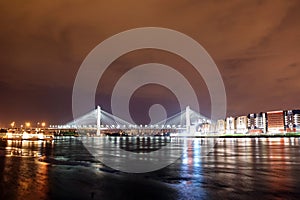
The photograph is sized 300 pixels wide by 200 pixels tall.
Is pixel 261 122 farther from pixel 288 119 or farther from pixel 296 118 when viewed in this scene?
pixel 296 118

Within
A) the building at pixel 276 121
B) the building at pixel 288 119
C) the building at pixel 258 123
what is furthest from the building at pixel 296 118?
the building at pixel 258 123

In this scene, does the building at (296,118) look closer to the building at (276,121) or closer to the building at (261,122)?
the building at (276,121)

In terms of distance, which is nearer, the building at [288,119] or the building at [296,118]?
the building at [296,118]

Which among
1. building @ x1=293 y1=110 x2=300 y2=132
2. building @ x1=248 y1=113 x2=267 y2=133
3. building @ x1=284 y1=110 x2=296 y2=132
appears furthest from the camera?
building @ x1=248 y1=113 x2=267 y2=133

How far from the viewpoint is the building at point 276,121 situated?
574 ft

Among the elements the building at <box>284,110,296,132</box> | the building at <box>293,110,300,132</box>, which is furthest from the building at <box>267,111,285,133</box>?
the building at <box>293,110,300,132</box>

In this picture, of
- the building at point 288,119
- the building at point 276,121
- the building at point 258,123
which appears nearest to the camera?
the building at point 288,119

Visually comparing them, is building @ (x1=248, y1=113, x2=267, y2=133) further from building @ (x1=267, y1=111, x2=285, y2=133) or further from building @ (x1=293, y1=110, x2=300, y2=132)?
building @ (x1=293, y1=110, x2=300, y2=132)

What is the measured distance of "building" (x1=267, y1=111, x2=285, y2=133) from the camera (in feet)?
574

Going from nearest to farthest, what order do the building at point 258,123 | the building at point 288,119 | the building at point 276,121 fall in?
the building at point 288,119
the building at point 276,121
the building at point 258,123

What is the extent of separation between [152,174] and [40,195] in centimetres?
661

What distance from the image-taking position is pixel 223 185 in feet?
39.8

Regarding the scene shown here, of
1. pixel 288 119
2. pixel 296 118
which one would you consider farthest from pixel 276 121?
pixel 296 118

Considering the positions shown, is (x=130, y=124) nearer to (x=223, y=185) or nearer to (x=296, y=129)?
(x=296, y=129)
